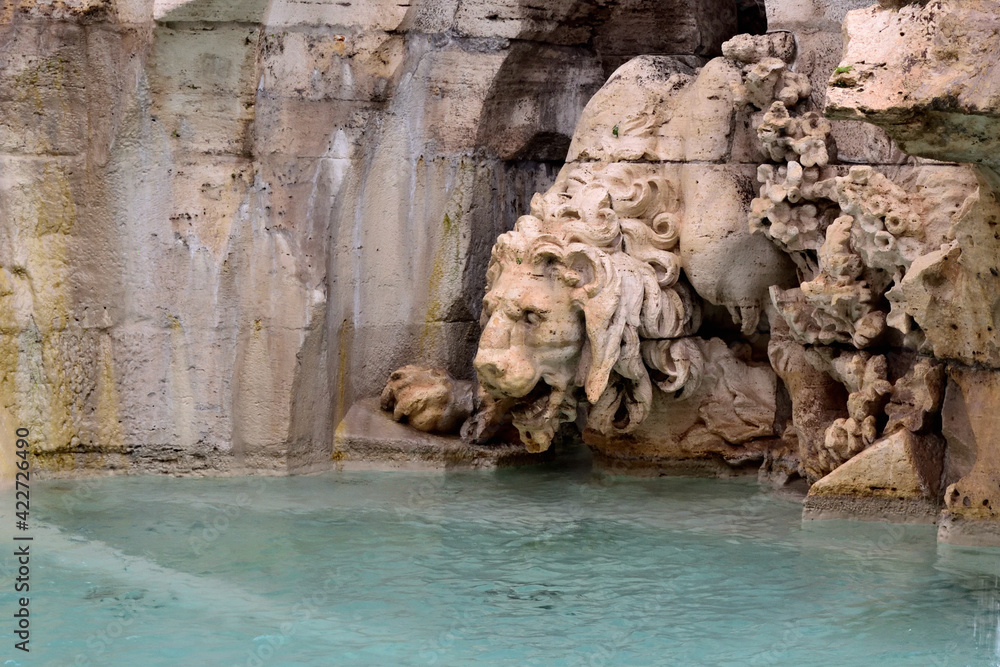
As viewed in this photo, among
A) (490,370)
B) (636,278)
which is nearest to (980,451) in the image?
(636,278)

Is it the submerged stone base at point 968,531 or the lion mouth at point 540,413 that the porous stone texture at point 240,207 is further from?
the submerged stone base at point 968,531

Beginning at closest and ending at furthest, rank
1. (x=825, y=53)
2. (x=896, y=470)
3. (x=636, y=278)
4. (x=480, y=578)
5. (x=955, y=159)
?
(x=955, y=159), (x=480, y=578), (x=896, y=470), (x=825, y=53), (x=636, y=278)

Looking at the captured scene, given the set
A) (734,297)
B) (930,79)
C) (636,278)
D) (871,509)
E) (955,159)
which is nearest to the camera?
(930,79)

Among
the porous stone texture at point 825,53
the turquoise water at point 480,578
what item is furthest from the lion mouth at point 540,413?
the porous stone texture at point 825,53

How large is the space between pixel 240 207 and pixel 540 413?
5.48 ft

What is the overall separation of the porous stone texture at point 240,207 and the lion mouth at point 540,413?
728 millimetres

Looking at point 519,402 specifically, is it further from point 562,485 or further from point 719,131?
point 719,131

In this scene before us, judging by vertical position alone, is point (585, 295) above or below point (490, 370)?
above

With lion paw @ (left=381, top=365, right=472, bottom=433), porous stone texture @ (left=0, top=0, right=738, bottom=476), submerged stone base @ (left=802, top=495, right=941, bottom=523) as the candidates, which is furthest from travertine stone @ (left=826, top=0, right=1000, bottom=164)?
lion paw @ (left=381, top=365, right=472, bottom=433)

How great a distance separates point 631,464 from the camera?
7.29 m

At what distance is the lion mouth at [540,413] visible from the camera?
6945mm

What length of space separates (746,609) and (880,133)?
2.20 meters

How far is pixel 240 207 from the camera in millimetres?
7117

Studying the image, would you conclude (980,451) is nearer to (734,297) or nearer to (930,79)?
(734,297)
